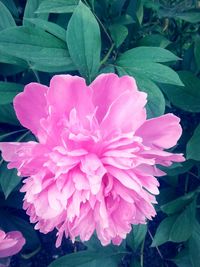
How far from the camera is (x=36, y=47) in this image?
2.09 ft

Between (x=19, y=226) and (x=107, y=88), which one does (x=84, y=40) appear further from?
(x=19, y=226)

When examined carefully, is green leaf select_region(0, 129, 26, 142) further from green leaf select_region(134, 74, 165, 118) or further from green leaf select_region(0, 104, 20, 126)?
green leaf select_region(134, 74, 165, 118)

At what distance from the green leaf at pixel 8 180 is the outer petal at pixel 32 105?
150mm

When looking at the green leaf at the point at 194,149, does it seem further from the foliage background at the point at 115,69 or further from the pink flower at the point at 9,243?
the pink flower at the point at 9,243

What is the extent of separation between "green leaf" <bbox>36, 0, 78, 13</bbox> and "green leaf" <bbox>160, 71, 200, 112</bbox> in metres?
0.19

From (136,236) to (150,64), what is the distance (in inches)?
13.8

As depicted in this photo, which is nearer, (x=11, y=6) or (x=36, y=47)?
(x=36, y=47)

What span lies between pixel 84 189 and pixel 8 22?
1.08 feet

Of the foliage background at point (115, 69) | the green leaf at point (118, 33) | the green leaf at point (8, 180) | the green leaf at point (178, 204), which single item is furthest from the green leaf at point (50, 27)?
the green leaf at point (178, 204)

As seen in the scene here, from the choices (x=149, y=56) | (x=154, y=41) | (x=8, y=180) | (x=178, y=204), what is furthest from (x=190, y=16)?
(x=8, y=180)

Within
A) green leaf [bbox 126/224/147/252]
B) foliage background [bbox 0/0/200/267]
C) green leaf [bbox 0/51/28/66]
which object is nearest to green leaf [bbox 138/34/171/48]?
foliage background [bbox 0/0/200/267]

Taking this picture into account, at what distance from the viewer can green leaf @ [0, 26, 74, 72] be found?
2.02ft

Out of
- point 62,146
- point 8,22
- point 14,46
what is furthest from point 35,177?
point 8,22

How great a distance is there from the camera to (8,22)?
2.35ft
